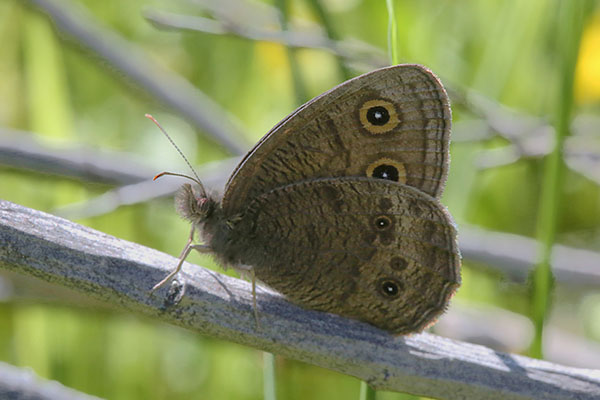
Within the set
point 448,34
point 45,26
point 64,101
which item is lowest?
point 64,101

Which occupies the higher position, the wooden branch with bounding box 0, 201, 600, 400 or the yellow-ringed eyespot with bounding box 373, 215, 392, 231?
the yellow-ringed eyespot with bounding box 373, 215, 392, 231

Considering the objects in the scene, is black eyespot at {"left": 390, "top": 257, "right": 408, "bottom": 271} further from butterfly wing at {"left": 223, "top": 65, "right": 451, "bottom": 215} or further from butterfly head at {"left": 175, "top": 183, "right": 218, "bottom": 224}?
butterfly head at {"left": 175, "top": 183, "right": 218, "bottom": 224}

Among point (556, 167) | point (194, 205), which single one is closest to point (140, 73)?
point (194, 205)

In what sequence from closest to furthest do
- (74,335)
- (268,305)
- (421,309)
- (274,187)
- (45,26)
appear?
1. (268,305)
2. (421,309)
3. (274,187)
4. (74,335)
5. (45,26)

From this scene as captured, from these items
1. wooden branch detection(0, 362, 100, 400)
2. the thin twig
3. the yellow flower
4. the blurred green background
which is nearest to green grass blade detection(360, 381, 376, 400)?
wooden branch detection(0, 362, 100, 400)

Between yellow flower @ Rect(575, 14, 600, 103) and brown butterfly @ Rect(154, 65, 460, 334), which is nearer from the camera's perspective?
brown butterfly @ Rect(154, 65, 460, 334)

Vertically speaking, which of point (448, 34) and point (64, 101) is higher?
point (448, 34)

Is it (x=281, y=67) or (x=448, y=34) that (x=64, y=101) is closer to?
(x=281, y=67)

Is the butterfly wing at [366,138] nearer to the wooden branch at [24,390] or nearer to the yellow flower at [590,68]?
the wooden branch at [24,390]

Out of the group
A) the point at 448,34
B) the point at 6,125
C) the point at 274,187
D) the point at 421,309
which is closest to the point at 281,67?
the point at 448,34
